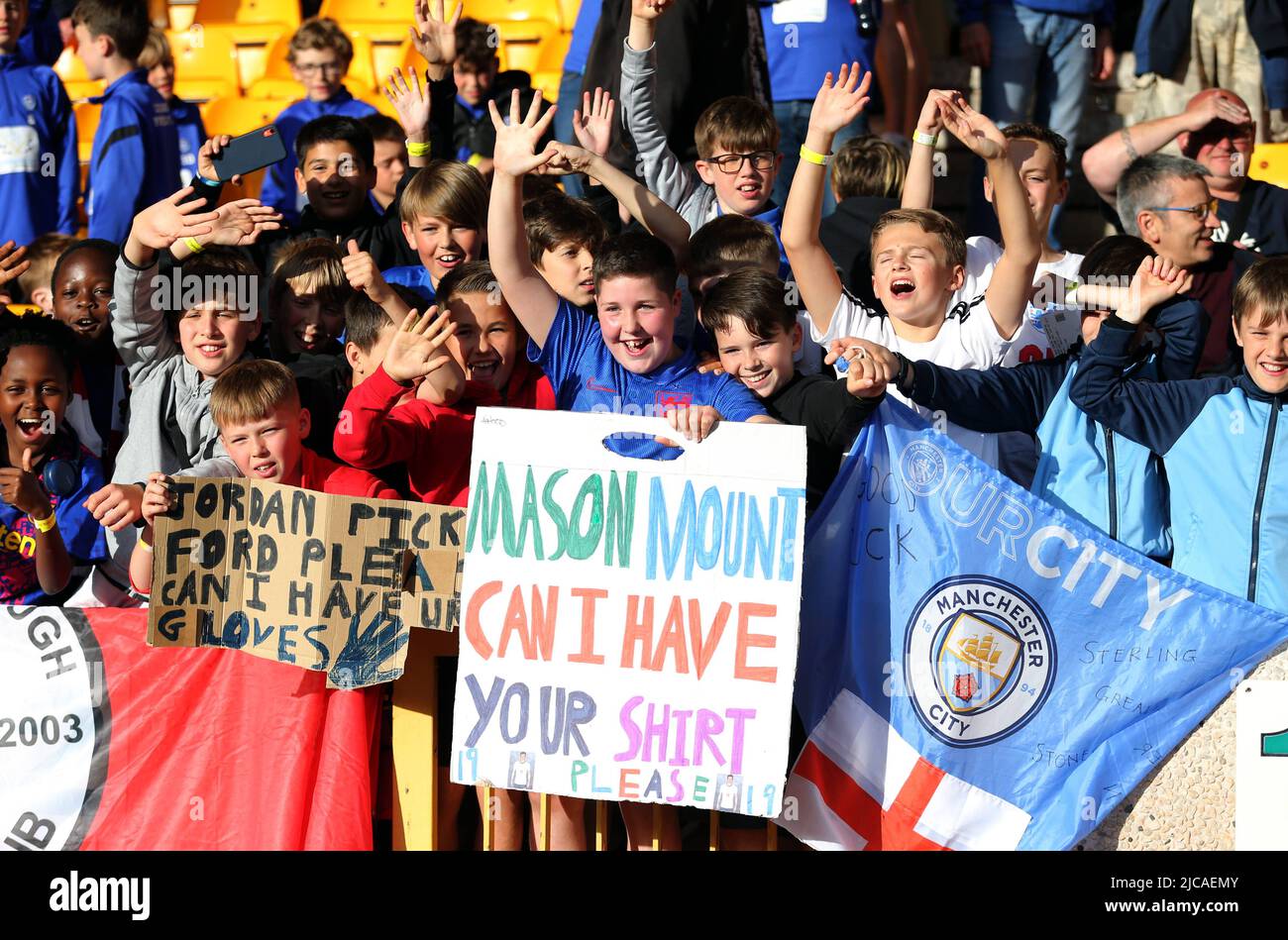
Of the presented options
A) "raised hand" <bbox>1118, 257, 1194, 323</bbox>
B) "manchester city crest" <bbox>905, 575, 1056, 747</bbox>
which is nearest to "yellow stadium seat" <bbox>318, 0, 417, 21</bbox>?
"raised hand" <bbox>1118, 257, 1194, 323</bbox>

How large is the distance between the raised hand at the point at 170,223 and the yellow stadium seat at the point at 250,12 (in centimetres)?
691

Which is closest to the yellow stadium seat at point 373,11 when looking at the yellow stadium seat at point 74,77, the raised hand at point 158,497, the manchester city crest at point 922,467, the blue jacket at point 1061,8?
the yellow stadium seat at point 74,77

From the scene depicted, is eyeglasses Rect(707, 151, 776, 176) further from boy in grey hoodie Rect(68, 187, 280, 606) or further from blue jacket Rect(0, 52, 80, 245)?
blue jacket Rect(0, 52, 80, 245)

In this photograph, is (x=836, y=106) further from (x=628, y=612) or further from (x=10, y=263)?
(x=10, y=263)

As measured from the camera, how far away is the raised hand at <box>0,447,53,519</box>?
15.3 ft

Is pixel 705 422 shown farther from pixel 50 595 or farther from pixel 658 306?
pixel 50 595

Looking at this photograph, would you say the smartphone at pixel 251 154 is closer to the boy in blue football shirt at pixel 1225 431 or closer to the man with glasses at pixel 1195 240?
the boy in blue football shirt at pixel 1225 431

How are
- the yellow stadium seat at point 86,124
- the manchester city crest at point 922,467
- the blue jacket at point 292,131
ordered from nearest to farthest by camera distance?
the manchester city crest at point 922,467 < the blue jacket at point 292,131 < the yellow stadium seat at point 86,124

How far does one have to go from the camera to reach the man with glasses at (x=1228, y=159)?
266 inches

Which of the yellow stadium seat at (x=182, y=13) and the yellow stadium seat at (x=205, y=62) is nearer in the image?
the yellow stadium seat at (x=205, y=62)

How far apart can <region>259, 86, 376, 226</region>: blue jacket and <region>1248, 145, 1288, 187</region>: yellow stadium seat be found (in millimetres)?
4536

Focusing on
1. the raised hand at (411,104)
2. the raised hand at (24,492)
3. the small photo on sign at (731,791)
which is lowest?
the small photo on sign at (731,791)
